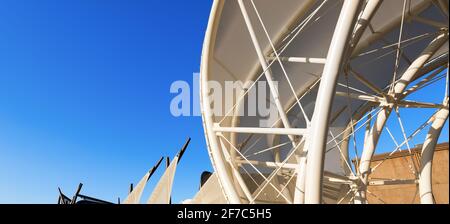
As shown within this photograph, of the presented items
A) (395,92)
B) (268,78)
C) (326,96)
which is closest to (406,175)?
(395,92)

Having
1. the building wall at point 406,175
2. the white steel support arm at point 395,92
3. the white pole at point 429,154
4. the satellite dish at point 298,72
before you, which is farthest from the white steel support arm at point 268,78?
the building wall at point 406,175

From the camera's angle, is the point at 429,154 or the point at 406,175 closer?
the point at 429,154

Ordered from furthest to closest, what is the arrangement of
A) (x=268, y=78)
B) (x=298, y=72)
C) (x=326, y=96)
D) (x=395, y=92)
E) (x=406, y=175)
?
(x=406, y=175), (x=298, y=72), (x=395, y=92), (x=268, y=78), (x=326, y=96)

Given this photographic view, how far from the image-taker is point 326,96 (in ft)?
16.5

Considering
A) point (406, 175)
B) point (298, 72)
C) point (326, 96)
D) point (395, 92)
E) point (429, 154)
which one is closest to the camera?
point (326, 96)

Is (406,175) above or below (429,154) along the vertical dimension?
above

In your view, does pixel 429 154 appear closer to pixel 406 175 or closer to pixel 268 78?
pixel 268 78

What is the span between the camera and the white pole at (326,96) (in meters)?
4.94

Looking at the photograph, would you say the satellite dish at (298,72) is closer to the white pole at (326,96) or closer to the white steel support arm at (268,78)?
the white steel support arm at (268,78)

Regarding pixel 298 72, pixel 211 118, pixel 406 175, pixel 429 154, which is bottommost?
pixel 429 154
